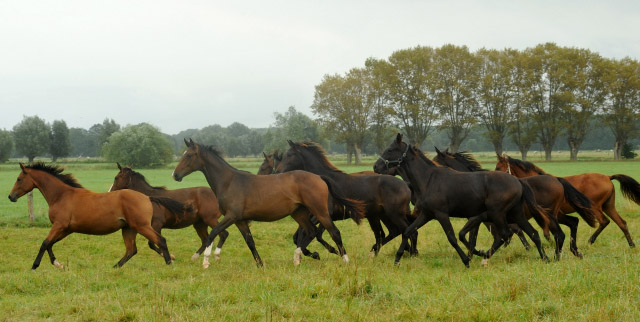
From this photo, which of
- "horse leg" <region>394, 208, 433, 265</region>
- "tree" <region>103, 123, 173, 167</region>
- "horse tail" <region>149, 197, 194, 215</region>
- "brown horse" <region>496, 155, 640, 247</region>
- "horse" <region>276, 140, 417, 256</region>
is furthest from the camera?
"tree" <region>103, 123, 173, 167</region>

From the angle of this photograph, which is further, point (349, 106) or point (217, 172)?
point (349, 106)

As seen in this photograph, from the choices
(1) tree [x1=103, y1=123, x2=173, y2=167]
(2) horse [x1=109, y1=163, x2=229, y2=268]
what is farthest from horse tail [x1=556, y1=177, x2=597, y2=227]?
(1) tree [x1=103, y1=123, x2=173, y2=167]

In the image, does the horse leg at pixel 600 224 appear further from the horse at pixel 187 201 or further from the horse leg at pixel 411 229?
the horse at pixel 187 201

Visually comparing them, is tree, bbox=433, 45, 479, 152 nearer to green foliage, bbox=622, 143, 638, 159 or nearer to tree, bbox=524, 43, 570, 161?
tree, bbox=524, 43, 570, 161

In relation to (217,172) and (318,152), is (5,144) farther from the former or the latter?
(217,172)

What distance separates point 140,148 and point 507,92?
44131mm

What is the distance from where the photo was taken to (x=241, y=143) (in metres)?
120

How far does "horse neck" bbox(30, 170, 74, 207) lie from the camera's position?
8.66 m

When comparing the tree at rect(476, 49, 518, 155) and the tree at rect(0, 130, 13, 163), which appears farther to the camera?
the tree at rect(0, 130, 13, 163)

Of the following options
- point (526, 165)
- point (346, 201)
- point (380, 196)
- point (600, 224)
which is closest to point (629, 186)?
point (600, 224)

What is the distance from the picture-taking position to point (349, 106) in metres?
60.2

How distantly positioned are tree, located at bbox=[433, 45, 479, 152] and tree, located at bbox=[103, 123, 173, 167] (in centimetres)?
3508

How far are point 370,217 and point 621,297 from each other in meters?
5.33

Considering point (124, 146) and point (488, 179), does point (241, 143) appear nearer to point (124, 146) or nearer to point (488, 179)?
point (124, 146)
